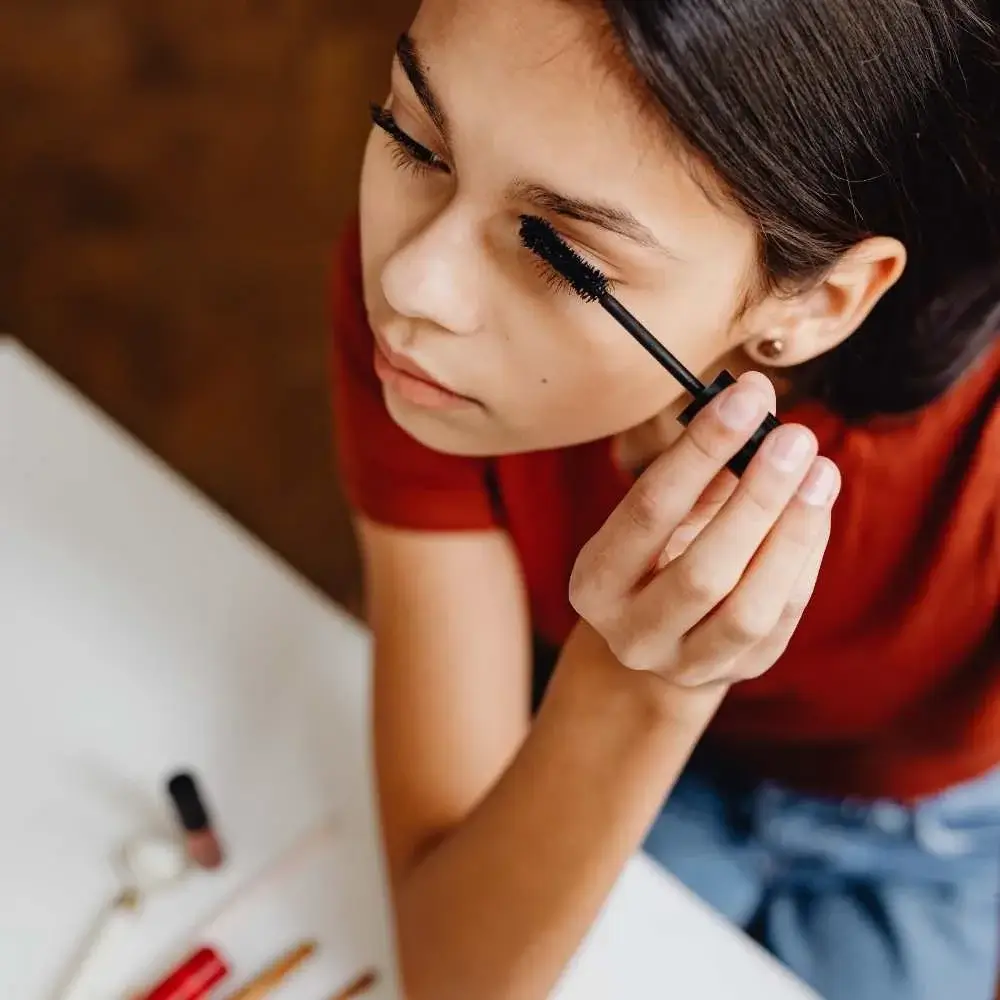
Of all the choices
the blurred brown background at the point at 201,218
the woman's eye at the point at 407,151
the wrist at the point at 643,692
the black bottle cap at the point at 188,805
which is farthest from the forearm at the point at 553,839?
the blurred brown background at the point at 201,218

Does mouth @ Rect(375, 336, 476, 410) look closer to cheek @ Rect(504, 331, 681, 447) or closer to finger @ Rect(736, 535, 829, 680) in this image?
cheek @ Rect(504, 331, 681, 447)

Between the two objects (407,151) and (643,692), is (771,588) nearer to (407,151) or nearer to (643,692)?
(643,692)

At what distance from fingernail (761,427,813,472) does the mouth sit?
0.49 ft

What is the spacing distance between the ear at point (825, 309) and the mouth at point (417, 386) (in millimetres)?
125

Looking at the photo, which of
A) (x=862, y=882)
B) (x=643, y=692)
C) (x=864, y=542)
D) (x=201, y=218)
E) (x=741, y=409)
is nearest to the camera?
(x=741, y=409)

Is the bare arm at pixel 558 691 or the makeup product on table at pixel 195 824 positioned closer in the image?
the bare arm at pixel 558 691

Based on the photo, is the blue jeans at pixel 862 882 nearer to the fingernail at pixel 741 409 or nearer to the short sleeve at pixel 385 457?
the short sleeve at pixel 385 457

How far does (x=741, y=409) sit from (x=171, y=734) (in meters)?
0.36

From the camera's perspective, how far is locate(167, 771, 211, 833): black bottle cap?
587 mm

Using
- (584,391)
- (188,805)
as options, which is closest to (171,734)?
(188,805)

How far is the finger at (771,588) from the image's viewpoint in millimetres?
429

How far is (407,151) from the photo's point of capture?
1.57 feet

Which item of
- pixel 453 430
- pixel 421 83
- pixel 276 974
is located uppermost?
pixel 421 83

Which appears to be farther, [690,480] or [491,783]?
[491,783]
